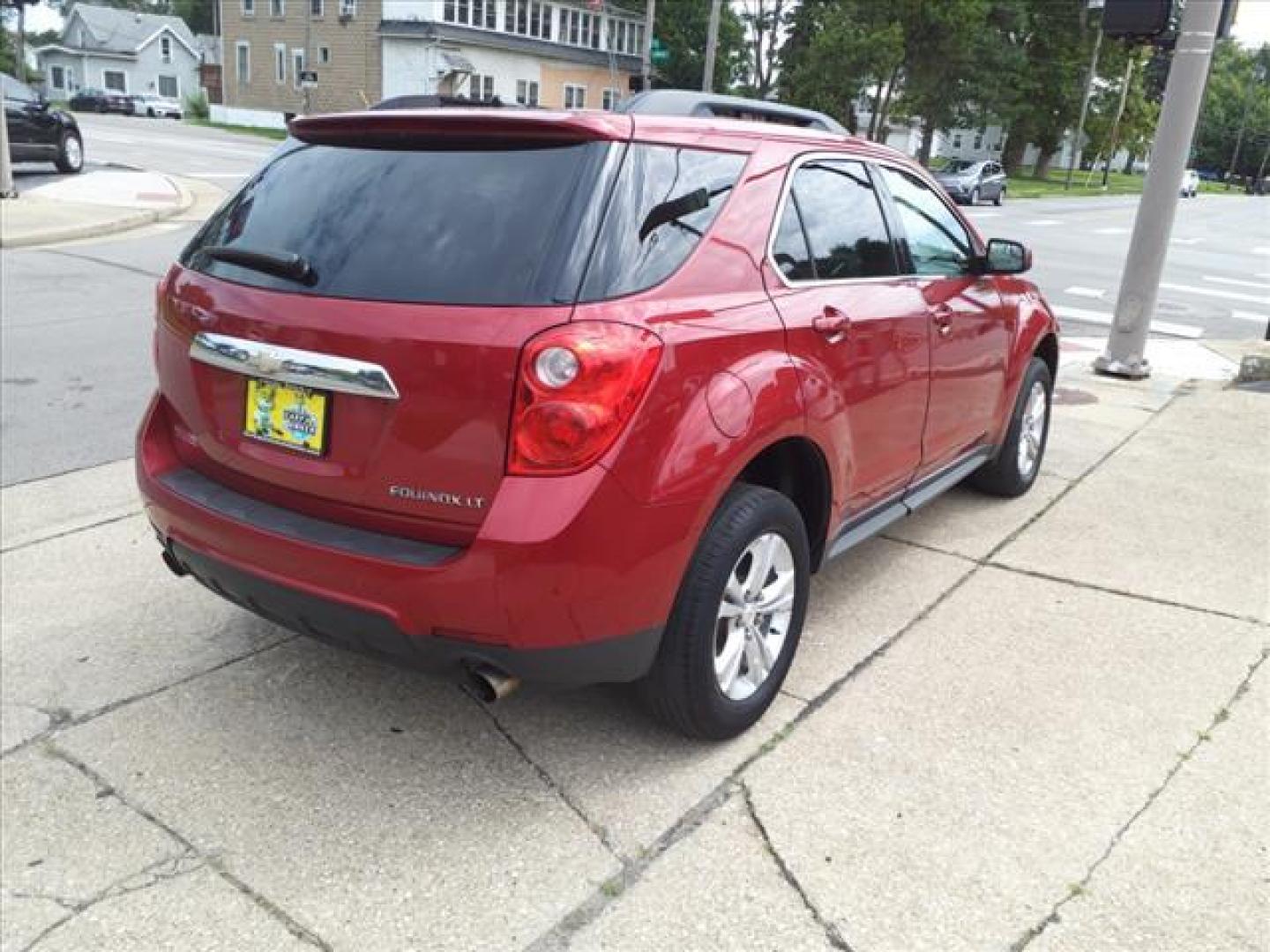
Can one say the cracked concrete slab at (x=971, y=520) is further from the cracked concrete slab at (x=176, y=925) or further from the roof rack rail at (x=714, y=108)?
the cracked concrete slab at (x=176, y=925)

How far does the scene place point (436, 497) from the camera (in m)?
2.62

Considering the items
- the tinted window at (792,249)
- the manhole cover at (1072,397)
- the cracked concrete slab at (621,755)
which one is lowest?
the cracked concrete slab at (621,755)

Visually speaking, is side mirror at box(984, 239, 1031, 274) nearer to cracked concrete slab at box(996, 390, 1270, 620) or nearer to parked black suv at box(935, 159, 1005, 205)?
cracked concrete slab at box(996, 390, 1270, 620)

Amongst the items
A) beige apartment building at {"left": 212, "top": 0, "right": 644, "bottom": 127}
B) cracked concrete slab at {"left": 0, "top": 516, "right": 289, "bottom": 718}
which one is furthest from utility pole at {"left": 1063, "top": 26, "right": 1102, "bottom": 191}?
cracked concrete slab at {"left": 0, "top": 516, "right": 289, "bottom": 718}

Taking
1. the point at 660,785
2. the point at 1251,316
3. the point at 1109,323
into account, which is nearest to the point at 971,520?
the point at 660,785

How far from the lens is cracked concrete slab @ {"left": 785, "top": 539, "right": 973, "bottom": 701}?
12.1 feet

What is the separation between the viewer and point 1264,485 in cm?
584

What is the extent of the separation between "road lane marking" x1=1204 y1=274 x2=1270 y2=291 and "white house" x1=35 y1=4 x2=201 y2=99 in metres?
78.0

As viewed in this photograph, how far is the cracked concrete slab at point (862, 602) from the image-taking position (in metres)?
3.70

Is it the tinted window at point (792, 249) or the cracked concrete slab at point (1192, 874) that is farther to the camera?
the tinted window at point (792, 249)

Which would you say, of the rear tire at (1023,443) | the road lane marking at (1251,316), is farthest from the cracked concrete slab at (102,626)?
the road lane marking at (1251,316)

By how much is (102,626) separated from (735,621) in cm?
230

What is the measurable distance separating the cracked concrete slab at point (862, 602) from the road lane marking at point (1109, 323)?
324 inches

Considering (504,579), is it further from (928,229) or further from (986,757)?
(928,229)
